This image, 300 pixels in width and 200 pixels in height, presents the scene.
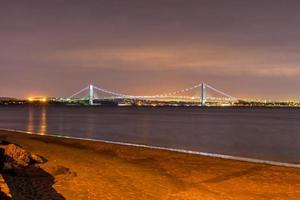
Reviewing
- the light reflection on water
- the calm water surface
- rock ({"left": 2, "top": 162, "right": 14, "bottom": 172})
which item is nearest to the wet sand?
rock ({"left": 2, "top": 162, "right": 14, "bottom": 172})

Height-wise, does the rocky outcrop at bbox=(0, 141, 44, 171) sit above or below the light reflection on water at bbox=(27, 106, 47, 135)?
above

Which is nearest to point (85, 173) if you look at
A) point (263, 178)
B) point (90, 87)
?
point (263, 178)

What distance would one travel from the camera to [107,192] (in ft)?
31.6

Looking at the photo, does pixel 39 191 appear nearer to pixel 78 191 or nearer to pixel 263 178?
pixel 78 191

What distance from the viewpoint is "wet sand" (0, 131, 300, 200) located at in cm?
941

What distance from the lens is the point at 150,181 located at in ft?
36.8

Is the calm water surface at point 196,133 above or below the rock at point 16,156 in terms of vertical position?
below

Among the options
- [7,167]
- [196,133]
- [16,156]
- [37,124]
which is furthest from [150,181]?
[37,124]

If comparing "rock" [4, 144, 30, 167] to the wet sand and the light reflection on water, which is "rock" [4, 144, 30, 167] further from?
the light reflection on water

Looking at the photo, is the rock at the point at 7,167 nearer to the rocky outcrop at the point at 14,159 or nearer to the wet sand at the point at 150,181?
the rocky outcrop at the point at 14,159

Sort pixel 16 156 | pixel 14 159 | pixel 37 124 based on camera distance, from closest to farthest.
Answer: pixel 14 159
pixel 16 156
pixel 37 124

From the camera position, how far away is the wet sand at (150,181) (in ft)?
30.9

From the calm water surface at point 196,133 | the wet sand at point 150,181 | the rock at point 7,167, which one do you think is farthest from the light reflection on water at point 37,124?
the rock at point 7,167

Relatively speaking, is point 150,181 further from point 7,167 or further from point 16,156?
point 16,156
